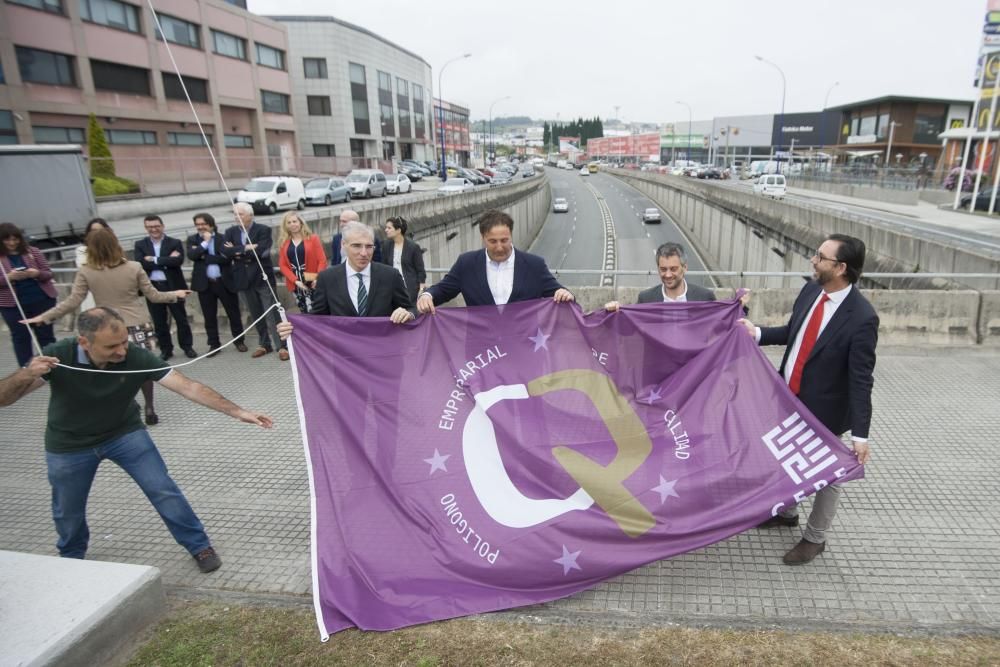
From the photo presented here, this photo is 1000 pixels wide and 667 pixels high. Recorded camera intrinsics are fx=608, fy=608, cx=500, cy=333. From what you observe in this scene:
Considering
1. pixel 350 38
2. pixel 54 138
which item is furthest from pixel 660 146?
pixel 54 138

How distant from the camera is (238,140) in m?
51.1

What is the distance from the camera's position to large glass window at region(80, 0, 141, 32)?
3603 cm

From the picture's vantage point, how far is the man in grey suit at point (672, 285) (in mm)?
4785

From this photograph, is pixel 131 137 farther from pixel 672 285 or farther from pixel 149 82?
pixel 672 285

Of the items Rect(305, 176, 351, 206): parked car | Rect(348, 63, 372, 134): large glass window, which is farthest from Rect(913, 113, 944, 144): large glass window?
Rect(305, 176, 351, 206): parked car

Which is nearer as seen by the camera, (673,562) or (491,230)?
(673,562)

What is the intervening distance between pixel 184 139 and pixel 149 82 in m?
4.64

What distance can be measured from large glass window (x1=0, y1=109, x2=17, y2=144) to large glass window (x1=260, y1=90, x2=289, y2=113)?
2394 centimetres

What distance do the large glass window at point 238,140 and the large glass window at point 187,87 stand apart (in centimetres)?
374

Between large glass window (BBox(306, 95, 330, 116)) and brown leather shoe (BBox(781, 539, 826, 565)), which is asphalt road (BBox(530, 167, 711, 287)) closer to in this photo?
brown leather shoe (BBox(781, 539, 826, 565))

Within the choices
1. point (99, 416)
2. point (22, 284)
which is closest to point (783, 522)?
point (99, 416)

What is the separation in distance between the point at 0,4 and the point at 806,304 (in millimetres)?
40897

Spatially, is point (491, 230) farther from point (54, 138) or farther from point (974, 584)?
point (54, 138)

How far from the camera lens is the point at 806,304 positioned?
14.4 ft
